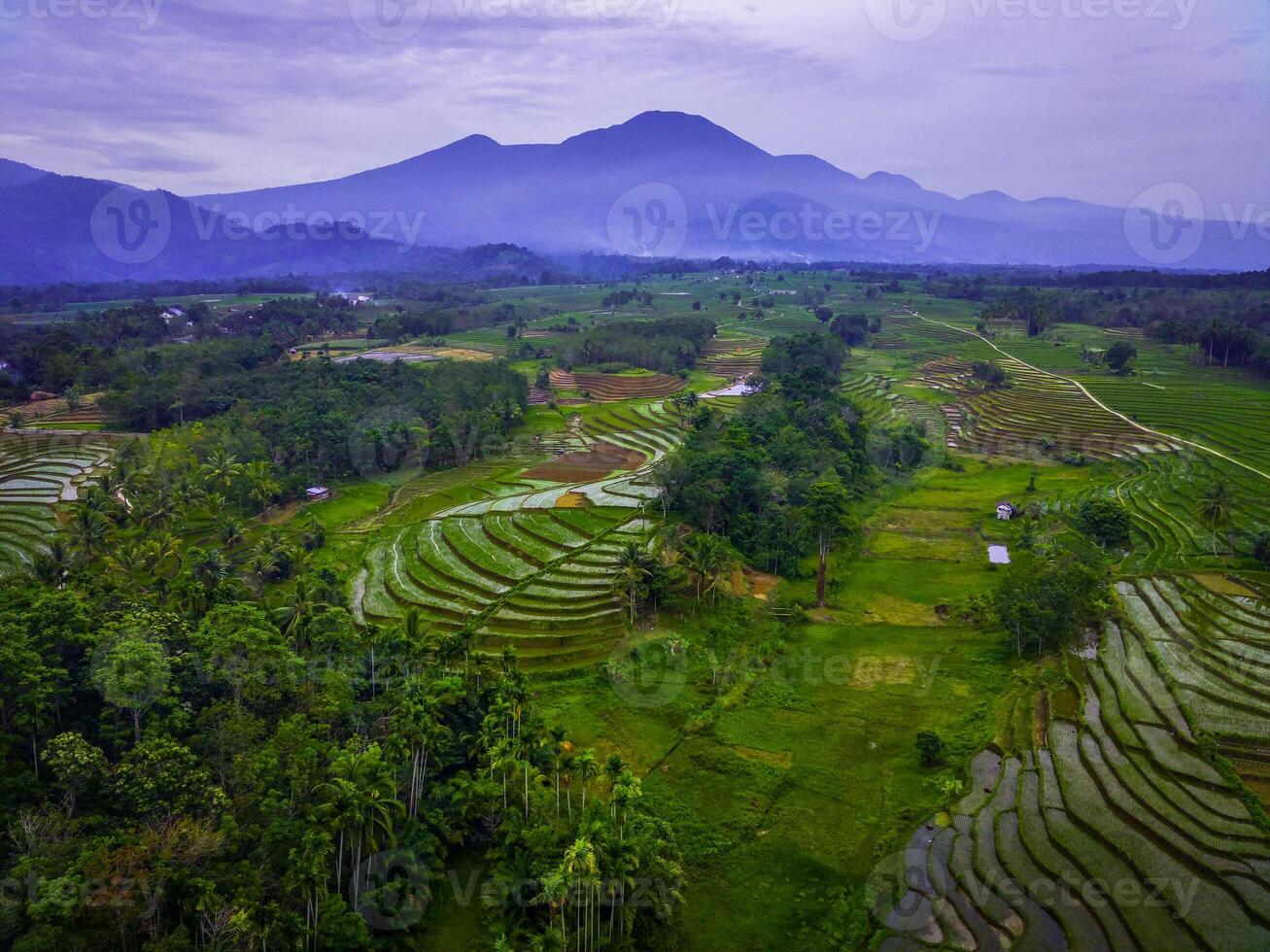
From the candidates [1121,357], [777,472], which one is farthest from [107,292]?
[1121,357]

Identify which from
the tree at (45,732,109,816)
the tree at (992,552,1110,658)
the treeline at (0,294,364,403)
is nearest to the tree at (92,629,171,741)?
the tree at (45,732,109,816)

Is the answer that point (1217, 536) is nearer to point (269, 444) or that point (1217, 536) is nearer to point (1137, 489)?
point (1137, 489)

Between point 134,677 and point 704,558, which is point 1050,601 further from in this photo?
point 134,677

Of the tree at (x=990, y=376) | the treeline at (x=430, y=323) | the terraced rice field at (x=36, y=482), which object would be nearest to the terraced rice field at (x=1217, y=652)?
the terraced rice field at (x=36, y=482)

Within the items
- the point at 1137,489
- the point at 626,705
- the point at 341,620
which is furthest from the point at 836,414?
the point at 341,620

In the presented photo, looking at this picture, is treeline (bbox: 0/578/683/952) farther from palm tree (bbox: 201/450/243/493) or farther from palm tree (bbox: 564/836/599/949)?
palm tree (bbox: 201/450/243/493)

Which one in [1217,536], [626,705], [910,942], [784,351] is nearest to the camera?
[910,942]
